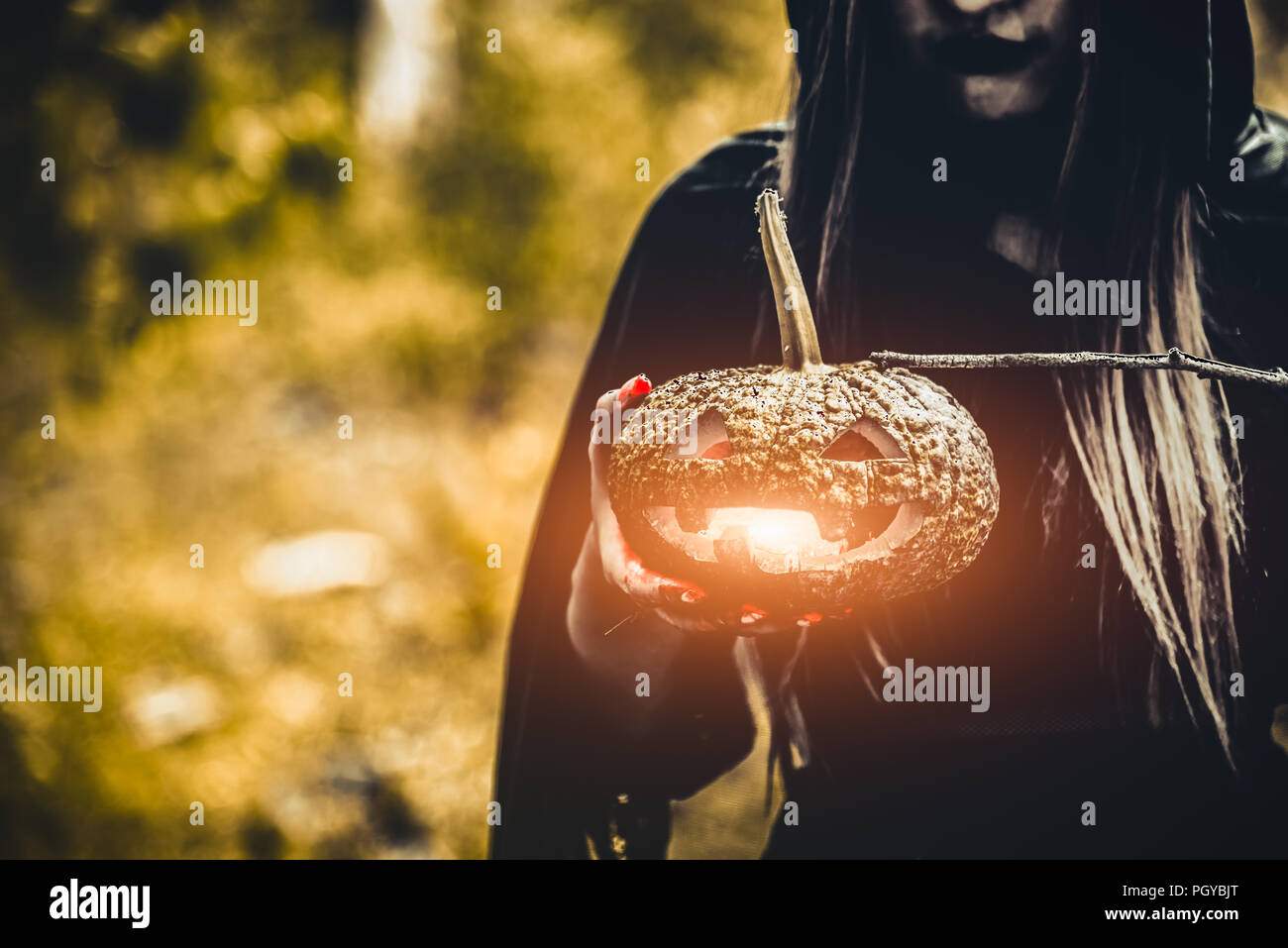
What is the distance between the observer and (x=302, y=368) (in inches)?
104

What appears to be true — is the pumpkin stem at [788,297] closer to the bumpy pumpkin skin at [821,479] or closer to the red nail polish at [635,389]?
the bumpy pumpkin skin at [821,479]

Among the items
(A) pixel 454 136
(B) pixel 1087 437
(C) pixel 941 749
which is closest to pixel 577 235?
(A) pixel 454 136

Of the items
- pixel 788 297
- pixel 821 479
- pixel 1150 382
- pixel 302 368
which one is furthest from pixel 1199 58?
pixel 302 368

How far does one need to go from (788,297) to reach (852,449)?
0.19 m

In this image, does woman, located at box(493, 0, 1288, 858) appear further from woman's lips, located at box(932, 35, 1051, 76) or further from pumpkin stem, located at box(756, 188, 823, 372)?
pumpkin stem, located at box(756, 188, 823, 372)

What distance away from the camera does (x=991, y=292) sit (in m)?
1.32

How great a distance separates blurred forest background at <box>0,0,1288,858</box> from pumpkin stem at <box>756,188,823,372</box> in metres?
0.59

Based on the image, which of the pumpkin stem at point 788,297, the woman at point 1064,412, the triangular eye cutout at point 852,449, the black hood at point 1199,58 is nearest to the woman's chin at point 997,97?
the woman at point 1064,412

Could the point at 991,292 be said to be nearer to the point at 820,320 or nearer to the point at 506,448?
the point at 820,320

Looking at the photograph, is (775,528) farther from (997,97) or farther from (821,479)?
(997,97)

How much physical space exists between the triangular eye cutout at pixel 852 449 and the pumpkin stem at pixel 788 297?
0.30 ft

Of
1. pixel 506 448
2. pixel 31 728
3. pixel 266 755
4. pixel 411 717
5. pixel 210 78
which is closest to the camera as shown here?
pixel 210 78

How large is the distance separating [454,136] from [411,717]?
1553 millimetres
